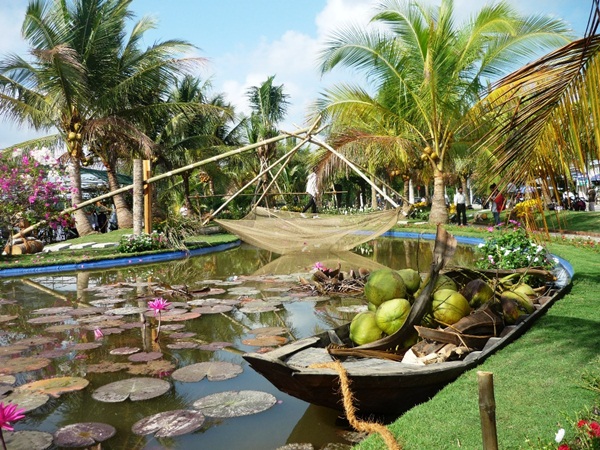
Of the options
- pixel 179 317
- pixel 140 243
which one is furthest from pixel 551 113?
pixel 140 243

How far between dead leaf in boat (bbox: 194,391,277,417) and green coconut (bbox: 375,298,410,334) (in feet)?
2.74

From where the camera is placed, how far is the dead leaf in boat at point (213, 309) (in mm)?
5637

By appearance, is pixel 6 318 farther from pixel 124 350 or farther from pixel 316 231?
pixel 316 231

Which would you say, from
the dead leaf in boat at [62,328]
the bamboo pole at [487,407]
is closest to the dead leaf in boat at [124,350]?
the dead leaf in boat at [62,328]

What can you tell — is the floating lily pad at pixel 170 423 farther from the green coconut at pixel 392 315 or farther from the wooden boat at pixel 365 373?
the green coconut at pixel 392 315

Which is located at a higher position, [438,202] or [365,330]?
[438,202]

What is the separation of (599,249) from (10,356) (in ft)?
28.4

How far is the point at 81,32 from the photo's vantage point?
13.4 m

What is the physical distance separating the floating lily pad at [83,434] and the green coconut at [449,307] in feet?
6.78

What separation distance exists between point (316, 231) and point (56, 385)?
5.59 meters

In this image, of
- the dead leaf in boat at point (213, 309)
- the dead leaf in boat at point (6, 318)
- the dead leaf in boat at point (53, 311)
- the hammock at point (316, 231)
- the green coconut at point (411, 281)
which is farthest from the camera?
the hammock at point (316, 231)

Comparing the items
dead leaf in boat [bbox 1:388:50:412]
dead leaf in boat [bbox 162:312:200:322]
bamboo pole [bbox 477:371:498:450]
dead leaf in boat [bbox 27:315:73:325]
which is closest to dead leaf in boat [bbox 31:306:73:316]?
dead leaf in boat [bbox 27:315:73:325]

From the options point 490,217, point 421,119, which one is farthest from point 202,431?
point 490,217

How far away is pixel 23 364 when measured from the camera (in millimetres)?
3898
